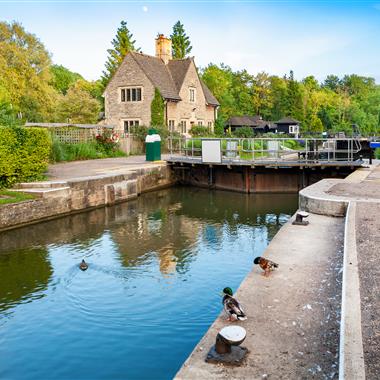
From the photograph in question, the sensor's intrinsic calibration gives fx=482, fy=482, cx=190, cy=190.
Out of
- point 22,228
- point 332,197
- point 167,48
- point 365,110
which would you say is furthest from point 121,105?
point 365,110

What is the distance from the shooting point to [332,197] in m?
14.4

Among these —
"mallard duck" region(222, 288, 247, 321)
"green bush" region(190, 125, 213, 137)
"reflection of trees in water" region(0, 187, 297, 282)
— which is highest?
"green bush" region(190, 125, 213, 137)

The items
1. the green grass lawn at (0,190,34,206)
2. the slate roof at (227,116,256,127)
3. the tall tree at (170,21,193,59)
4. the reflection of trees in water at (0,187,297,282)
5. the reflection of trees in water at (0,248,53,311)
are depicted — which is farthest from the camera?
the slate roof at (227,116,256,127)

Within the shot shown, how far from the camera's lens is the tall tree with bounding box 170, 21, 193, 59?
6438cm

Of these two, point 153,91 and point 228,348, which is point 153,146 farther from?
point 228,348

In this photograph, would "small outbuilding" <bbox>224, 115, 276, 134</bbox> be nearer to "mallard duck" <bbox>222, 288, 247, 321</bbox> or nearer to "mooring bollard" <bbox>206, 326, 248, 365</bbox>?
"mallard duck" <bbox>222, 288, 247, 321</bbox>

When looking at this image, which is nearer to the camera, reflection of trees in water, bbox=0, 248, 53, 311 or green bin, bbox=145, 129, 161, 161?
reflection of trees in water, bbox=0, 248, 53, 311

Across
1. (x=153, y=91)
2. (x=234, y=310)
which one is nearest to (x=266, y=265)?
(x=234, y=310)

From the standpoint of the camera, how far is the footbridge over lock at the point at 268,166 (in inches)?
982

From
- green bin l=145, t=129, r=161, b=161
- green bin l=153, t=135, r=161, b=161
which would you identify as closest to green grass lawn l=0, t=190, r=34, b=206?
green bin l=145, t=129, r=161, b=161

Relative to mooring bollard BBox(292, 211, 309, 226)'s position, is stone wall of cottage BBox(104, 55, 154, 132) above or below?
above

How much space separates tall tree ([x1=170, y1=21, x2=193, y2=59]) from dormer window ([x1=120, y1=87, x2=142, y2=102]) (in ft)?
73.3

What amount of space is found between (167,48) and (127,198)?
27.3 m

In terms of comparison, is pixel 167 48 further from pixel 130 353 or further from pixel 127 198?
pixel 130 353
